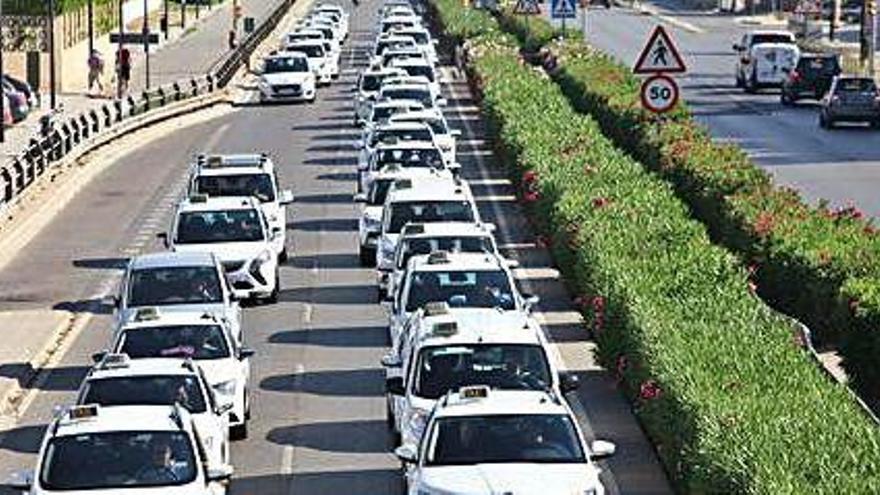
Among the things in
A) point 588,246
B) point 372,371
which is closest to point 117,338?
point 372,371

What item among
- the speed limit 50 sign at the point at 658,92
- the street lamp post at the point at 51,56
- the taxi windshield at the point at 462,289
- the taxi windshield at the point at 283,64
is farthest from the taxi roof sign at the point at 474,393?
Answer: the taxi windshield at the point at 283,64

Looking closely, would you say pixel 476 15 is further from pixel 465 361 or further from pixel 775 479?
pixel 775 479

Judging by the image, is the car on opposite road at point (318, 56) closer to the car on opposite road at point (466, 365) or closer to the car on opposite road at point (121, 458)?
the car on opposite road at point (466, 365)

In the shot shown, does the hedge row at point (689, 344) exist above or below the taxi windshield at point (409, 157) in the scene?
above

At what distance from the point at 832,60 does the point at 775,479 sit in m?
57.7

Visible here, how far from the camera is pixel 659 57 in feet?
113

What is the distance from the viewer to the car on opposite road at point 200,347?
25938 millimetres

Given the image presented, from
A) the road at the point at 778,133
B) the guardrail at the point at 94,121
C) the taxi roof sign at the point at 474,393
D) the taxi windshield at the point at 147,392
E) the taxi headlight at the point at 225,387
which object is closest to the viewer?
the taxi roof sign at the point at 474,393

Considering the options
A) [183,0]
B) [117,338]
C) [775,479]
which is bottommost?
[183,0]

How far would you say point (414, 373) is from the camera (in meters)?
23.3

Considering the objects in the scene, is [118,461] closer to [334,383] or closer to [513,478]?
[513,478]

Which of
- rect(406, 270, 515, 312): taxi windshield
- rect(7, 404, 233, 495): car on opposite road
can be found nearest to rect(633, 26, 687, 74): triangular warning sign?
rect(406, 270, 515, 312): taxi windshield

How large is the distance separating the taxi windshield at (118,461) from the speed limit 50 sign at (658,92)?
1605 centimetres

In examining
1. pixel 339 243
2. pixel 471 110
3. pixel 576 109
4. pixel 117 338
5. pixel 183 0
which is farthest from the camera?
pixel 183 0
